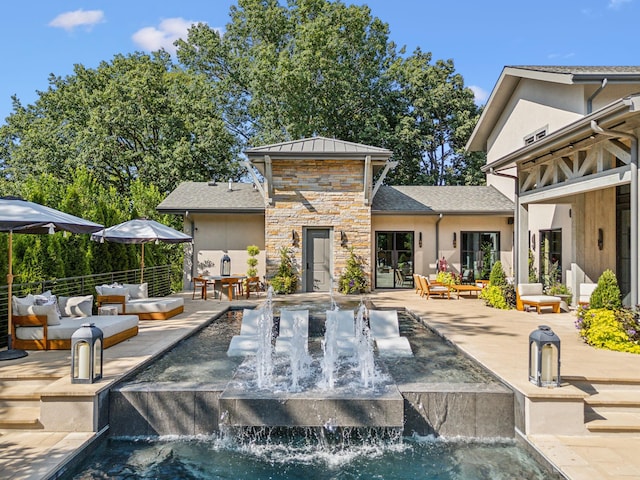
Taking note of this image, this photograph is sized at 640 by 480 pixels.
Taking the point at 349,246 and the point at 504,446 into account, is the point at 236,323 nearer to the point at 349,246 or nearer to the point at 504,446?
the point at 349,246

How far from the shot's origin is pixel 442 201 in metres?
15.9

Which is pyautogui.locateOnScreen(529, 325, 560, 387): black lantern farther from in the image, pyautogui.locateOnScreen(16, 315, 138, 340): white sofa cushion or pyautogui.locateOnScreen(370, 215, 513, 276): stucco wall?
pyautogui.locateOnScreen(370, 215, 513, 276): stucco wall

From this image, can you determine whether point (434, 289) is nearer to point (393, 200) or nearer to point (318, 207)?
point (393, 200)

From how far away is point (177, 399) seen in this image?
4.73m

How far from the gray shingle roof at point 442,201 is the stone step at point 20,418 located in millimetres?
11528

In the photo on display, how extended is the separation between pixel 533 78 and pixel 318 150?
256 inches

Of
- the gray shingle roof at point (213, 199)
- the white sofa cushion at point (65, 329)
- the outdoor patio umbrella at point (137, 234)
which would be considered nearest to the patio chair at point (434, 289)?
the gray shingle roof at point (213, 199)

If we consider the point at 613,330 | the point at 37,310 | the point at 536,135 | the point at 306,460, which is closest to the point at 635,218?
the point at 613,330

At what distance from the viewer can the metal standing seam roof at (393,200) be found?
1487cm

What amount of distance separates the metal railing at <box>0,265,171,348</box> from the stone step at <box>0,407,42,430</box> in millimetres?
2888

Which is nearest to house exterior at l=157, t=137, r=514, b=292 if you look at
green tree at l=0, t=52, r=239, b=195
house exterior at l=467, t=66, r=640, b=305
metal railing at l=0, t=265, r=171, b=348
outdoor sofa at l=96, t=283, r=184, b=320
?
metal railing at l=0, t=265, r=171, b=348

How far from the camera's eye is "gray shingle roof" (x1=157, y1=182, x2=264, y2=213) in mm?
14812

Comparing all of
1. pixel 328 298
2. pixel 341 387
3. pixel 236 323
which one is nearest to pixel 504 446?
pixel 341 387

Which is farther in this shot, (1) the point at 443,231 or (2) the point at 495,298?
(1) the point at 443,231
